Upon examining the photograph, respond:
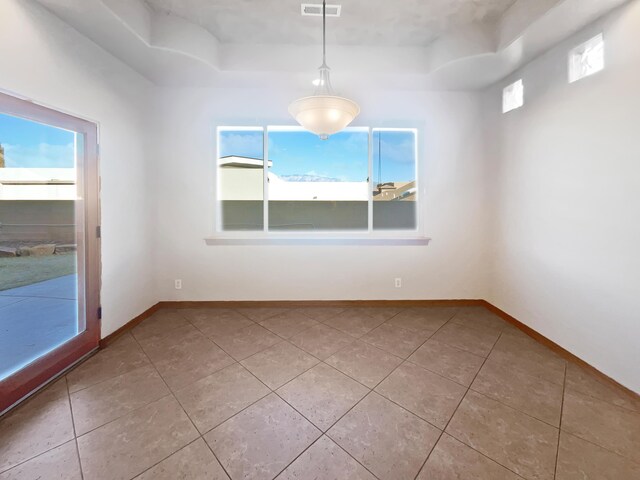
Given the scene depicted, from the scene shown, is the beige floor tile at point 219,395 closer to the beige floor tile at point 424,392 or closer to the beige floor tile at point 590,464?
the beige floor tile at point 424,392

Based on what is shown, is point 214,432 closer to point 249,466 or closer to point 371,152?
point 249,466

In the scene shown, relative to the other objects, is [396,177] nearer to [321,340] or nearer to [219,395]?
[321,340]

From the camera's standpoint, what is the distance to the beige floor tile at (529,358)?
1.94 meters

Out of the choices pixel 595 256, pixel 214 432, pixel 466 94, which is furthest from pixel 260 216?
pixel 595 256

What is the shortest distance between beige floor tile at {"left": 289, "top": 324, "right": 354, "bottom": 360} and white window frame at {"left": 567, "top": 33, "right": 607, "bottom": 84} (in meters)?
2.91

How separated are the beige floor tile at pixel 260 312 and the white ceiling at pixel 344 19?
2.95m

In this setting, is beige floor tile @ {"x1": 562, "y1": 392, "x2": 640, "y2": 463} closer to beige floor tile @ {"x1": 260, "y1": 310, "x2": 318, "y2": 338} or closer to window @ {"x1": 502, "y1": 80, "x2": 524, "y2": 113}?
beige floor tile @ {"x1": 260, "y1": 310, "x2": 318, "y2": 338}

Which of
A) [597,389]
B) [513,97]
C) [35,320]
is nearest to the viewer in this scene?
[597,389]

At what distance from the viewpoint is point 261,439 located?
1371mm

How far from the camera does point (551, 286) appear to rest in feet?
7.64

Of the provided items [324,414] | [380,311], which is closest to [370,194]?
[380,311]

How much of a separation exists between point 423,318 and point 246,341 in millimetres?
1967

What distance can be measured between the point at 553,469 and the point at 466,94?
352cm

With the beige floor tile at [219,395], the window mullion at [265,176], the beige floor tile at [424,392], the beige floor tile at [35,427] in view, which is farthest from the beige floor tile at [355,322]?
the beige floor tile at [35,427]
